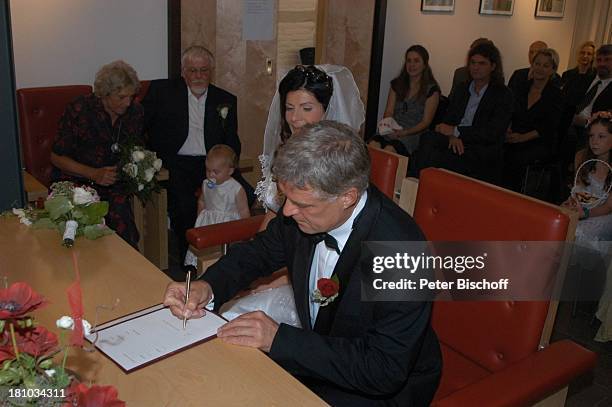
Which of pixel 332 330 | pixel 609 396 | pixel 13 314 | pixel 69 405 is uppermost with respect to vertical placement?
pixel 13 314

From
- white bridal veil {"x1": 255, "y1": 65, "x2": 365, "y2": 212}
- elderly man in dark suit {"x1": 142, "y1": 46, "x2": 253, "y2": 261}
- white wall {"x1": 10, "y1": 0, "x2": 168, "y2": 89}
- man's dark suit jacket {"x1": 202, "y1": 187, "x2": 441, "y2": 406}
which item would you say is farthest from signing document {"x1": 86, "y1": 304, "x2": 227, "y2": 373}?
white wall {"x1": 10, "y1": 0, "x2": 168, "y2": 89}

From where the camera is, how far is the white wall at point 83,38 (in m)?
4.46

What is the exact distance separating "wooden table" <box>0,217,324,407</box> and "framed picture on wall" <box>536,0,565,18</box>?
7532 mm

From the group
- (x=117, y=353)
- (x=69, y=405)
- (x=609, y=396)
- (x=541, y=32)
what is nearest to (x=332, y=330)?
(x=117, y=353)

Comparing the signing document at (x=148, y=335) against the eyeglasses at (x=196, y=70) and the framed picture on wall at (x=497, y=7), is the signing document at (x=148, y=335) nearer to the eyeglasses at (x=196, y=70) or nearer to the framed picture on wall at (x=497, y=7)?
the eyeglasses at (x=196, y=70)

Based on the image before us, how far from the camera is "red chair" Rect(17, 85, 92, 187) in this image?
423cm

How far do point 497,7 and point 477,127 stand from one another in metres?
2.97

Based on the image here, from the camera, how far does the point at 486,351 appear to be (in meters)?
2.25

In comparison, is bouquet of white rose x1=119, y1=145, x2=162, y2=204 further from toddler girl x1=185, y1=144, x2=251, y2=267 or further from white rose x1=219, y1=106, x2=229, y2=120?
white rose x1=219, y1=106, x2=229, y2=120

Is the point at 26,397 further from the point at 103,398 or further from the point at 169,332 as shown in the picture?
the point at 169,332

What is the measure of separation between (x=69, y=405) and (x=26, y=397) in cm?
8

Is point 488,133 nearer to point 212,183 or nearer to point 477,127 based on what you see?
point 477,127

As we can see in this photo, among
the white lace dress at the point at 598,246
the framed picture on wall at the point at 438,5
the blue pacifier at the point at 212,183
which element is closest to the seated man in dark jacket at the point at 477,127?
the white lace dress at the point at 598,246

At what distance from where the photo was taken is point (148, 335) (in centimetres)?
185
